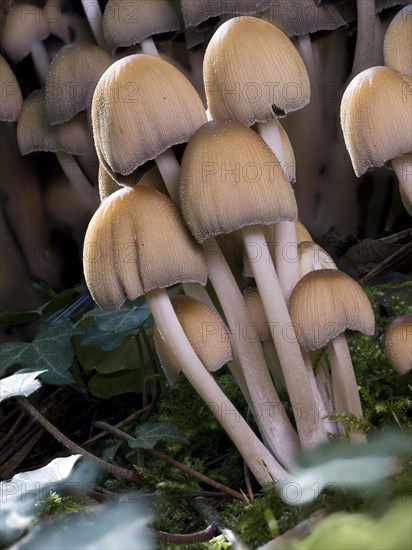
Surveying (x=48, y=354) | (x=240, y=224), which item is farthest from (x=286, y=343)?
(x=48, y=354)

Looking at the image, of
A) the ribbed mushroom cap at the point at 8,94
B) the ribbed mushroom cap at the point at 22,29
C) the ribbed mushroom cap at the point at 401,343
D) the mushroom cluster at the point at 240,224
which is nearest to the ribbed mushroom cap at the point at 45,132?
the ribbed mushroom cap at the point at 8,94

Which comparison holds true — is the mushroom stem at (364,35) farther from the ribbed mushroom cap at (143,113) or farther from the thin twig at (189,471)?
the thin twig at (189,471)

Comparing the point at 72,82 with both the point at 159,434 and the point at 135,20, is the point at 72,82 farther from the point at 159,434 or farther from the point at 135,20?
the point at 159,434

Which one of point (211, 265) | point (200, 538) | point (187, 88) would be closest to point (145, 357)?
point (211, 265)

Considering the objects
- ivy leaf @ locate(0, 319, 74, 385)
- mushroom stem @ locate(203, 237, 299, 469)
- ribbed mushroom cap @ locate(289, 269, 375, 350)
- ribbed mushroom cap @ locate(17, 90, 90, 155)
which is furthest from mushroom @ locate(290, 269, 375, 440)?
ribbed mushroom cap @ locate(17, 90, 90, 155)

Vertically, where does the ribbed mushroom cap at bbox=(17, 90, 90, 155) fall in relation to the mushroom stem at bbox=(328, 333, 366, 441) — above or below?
above

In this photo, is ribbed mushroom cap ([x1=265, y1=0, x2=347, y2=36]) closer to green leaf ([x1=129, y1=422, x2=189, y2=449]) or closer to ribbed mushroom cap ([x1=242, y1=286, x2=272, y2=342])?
ribbed mushroom cap ([x1=242, y1=286, x2=272, y2=342])

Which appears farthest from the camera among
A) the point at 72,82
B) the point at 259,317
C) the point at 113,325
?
the point at 72,82

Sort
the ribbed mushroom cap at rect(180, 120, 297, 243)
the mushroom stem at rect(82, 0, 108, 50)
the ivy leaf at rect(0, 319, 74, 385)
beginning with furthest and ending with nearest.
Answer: the mushroom stem at rect(82, 0, 108, 50), the ivy leaf at rect(0, 319, 74, 385), the ribbed mushroom cap at rect(180, 120, 297, 243)
